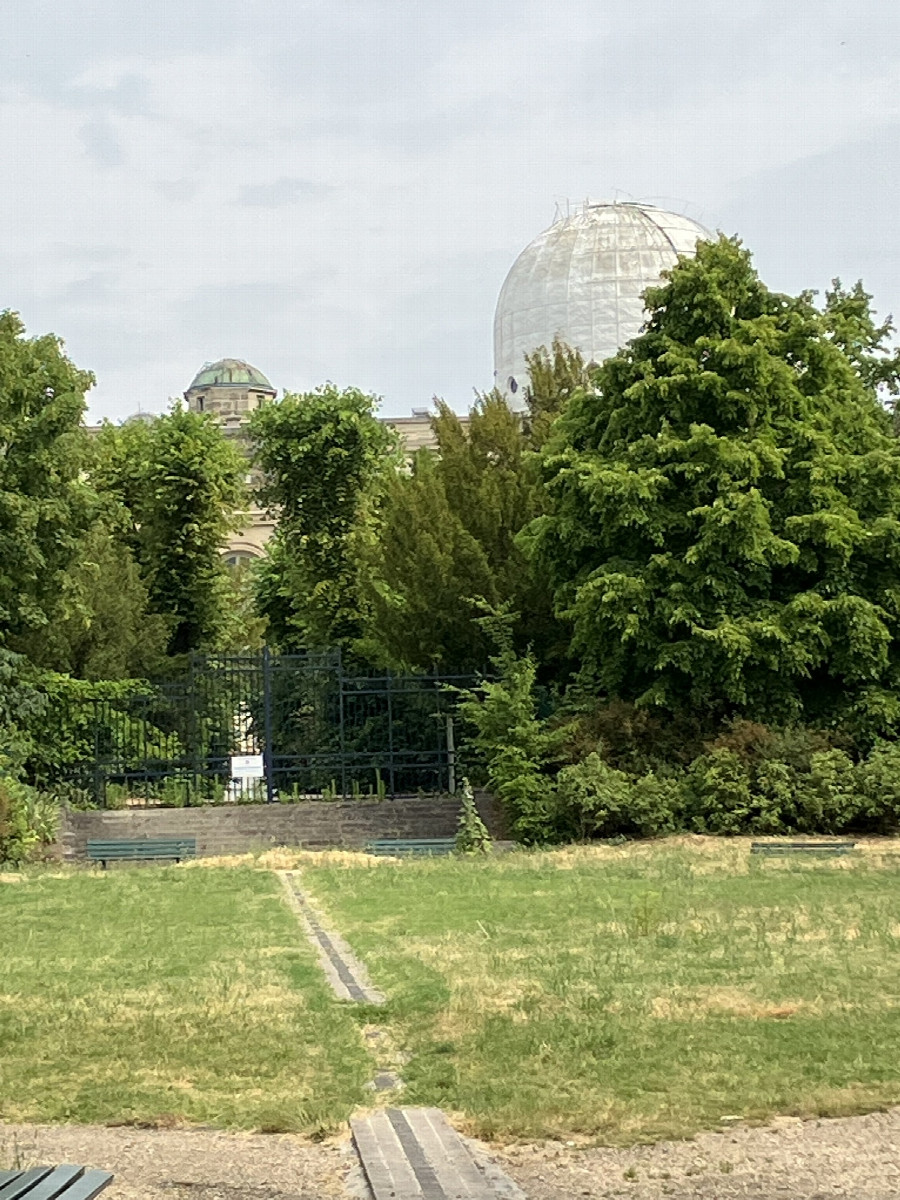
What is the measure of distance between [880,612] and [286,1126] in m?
21.0

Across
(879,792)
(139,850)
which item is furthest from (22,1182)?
(879,792)

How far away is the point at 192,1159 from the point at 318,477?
38061 millimetres

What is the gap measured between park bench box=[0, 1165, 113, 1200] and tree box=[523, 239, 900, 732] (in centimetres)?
2061

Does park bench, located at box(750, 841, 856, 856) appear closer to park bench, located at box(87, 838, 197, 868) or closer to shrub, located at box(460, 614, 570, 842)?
shrub, located at box(460, 614, 570, 842)

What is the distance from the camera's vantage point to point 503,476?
34.8 metres

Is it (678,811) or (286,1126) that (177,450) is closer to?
(678,811)

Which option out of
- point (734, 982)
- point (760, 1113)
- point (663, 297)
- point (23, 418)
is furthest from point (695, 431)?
point (760, 1113)

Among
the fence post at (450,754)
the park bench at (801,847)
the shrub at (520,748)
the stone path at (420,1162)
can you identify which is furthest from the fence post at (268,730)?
the stone path at (420,1162)

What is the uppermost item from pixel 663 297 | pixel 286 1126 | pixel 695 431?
pixel 663 297

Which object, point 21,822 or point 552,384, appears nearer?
point 21,822

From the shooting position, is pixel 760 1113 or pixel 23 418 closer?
pixel 760 1113

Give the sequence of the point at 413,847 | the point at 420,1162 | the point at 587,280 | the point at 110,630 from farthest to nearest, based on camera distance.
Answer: the point at 587,280 → the point at 110,630 → the point at 413,847 → the point at 420,1162

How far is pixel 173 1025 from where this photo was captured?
31.5ft

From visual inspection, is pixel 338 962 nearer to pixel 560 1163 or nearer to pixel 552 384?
pixel 560 1163
